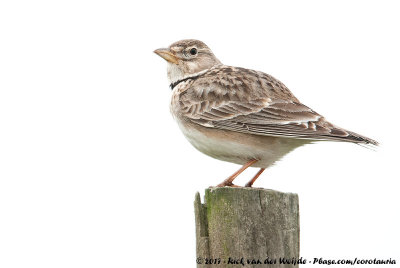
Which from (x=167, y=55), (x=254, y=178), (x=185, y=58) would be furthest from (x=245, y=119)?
(x=167, y=55)

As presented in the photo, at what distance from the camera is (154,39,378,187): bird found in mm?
8914

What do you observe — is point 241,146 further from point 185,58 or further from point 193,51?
point 193,51

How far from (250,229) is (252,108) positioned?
10.8 ft

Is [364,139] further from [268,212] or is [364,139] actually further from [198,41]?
[198,41]

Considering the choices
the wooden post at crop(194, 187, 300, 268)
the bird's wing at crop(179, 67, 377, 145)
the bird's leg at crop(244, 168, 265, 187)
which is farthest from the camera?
the bird's leg at crop(244, 168, 265, 187)

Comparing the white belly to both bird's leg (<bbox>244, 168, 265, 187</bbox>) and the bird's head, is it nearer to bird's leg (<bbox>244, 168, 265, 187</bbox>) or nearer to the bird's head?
bird's leg (<bbox>244, 168, 265, 187</bbox>)

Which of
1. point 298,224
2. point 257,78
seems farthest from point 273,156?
point 298,224

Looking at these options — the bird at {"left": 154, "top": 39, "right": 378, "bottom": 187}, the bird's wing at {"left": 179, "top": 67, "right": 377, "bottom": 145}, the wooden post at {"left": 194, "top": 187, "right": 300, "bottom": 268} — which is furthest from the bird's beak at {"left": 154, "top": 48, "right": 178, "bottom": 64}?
the wooden post at {"left": 194, "top": 187, "right": 300, "bottom": 268}

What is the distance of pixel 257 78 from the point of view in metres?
10.3

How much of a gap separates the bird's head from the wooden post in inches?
197

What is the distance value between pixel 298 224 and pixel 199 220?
1157 millimetres

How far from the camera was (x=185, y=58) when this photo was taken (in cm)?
1168

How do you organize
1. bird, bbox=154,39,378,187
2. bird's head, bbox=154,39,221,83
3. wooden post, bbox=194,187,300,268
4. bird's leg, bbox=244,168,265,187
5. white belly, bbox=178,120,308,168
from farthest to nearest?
bird's head, bbox=154,39,221,83, bird's leg, bbox=244,168,265,187, white belly, bbox=178,120,308,168, bird, bbox=154,39,378,187, wooden post, bbox=194,187,300,268

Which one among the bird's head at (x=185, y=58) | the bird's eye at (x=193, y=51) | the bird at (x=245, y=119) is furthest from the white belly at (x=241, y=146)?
the bird's eye at (x=193, y=51)
